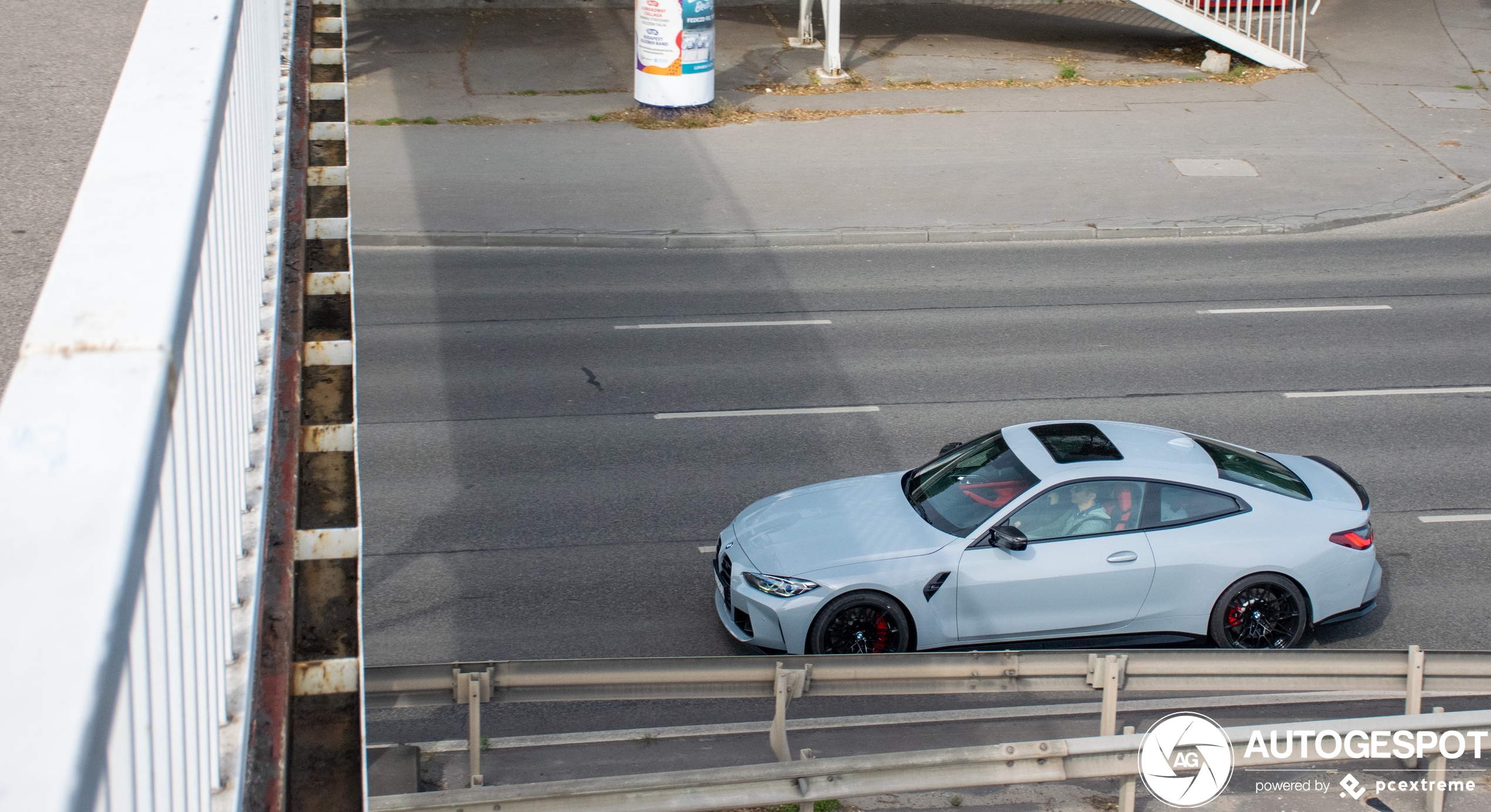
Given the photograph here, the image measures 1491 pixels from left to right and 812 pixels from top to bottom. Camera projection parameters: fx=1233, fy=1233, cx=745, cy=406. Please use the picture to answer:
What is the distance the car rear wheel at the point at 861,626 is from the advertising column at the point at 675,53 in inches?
572

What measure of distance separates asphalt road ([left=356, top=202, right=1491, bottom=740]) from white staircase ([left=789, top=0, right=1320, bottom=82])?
7807 mm

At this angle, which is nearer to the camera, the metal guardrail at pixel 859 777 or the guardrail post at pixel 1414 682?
the metal guardrail at pixel 859 777

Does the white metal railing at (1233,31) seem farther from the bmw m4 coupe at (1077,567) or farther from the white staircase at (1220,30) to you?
the bmw m4 coupe at (1077,567)

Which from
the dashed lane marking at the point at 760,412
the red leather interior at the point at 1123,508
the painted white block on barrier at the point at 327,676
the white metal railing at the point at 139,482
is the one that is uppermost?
the white metal railing at the point at 139,482

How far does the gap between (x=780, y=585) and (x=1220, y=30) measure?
20.3 meters

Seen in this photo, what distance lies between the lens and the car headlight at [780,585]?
7625 mm

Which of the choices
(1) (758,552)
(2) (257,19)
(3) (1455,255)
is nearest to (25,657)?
(2) (257,19)

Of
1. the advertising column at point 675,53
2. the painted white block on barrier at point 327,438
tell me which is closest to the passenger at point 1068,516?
the painted white block on barrier at point 327,438

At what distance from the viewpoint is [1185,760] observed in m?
5.22

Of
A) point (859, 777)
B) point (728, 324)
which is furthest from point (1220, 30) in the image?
point (859, 777)

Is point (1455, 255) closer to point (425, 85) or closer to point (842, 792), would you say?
point (842, 792)

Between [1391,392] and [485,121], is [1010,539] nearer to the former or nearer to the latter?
[1391,392]

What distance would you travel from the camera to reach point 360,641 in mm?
3414

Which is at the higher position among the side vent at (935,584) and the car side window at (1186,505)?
the car side window at (1186,505)
